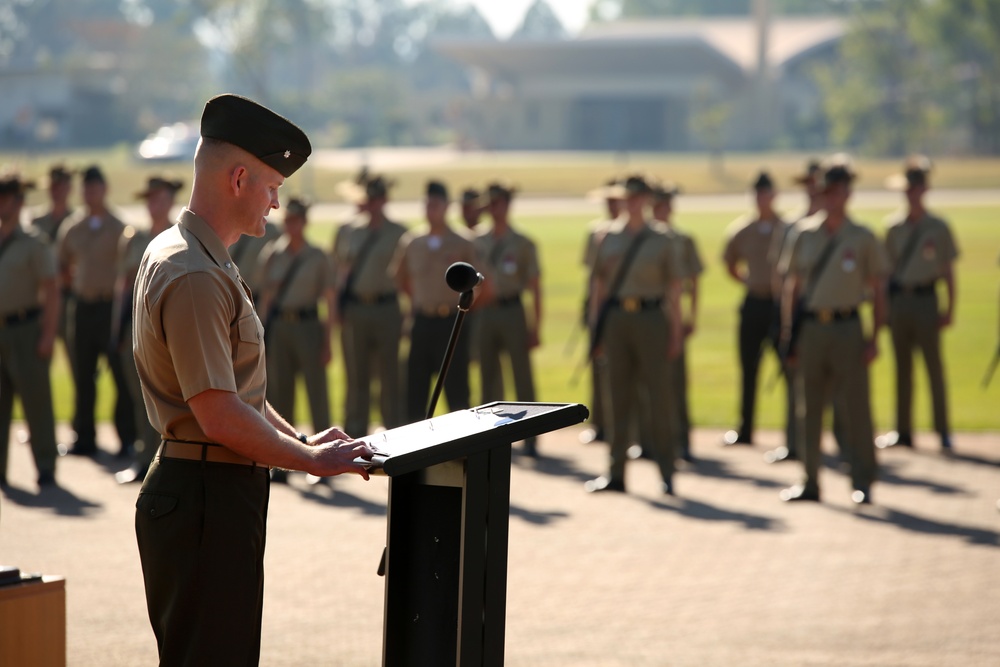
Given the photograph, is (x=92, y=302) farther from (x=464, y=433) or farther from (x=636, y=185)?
(x=464, y=433)

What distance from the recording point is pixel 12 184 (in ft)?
35.3

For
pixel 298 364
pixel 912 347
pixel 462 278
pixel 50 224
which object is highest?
pixel 50 224

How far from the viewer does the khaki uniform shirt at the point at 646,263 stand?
10.6m

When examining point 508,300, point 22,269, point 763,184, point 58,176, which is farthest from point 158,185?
point 763,184

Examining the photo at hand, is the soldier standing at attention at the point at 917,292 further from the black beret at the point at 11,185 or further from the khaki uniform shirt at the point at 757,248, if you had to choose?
the black beret at the point at 11,185

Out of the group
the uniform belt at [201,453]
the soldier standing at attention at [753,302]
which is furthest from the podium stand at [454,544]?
the soldier standing at attention at [753,302]

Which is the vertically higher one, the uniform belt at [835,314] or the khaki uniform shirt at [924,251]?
the khaki uniform shirt at [924,251]

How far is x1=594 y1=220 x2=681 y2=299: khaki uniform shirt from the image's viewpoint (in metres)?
10.6

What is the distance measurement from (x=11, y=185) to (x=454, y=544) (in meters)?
7.69

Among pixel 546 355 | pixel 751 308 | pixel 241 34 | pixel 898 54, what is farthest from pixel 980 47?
pixel 751 308

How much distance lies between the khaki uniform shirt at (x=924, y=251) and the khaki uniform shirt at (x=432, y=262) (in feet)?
11.9

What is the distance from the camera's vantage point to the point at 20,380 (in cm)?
1078

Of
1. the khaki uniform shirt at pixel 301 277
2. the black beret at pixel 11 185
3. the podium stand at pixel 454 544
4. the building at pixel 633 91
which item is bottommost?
the podium stand at pixel 454 544

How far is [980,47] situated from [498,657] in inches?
2838
